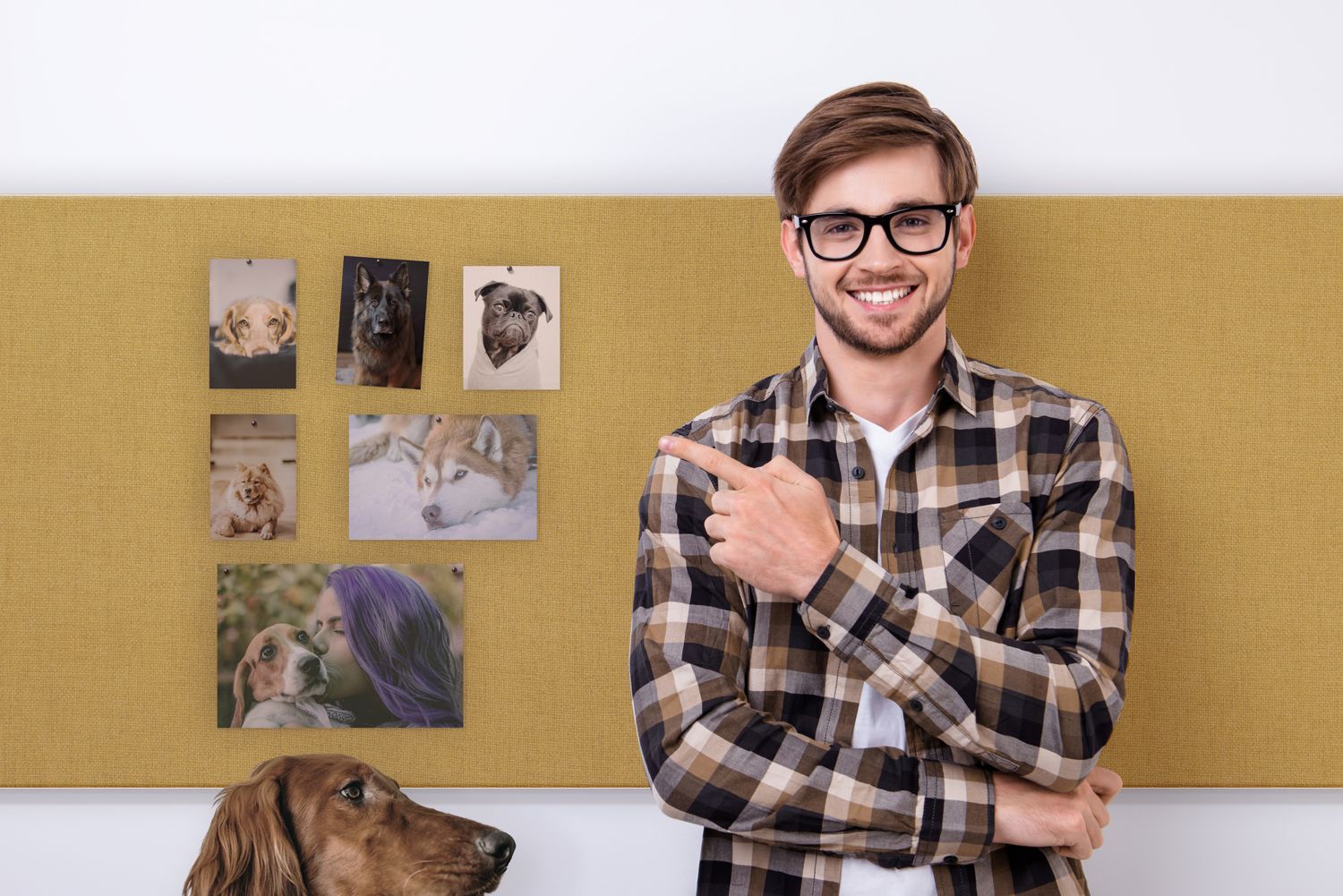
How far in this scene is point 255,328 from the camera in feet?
5.18

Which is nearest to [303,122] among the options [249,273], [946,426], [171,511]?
[249,273]

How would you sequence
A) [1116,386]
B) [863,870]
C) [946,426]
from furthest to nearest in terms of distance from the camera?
[1116,386] < [946,426] < [863,870]

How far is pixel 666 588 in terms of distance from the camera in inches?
44.1

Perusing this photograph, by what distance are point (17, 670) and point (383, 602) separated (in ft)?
2.02

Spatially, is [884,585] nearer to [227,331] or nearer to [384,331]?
[384,331]

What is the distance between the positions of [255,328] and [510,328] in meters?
0.42

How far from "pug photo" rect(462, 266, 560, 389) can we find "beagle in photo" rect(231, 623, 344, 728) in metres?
0.52

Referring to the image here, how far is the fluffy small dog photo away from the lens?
1579 mm

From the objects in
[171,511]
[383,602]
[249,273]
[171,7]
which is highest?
[171,7]

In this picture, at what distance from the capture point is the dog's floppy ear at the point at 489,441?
1.58 m

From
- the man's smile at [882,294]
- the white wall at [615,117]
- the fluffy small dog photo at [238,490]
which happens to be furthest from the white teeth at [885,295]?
the fluffy small dog photo at [238,490]

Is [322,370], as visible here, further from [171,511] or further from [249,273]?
[171,511]

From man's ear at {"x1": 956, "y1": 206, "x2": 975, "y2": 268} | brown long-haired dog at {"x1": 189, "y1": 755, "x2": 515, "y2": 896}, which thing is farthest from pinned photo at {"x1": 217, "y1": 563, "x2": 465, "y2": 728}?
man's ear at {"x1": 956, "y1": 206, "x2": 975, "y2": 268}

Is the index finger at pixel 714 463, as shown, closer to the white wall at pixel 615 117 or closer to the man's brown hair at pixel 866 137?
the man's brown hair at pixel 866 137
